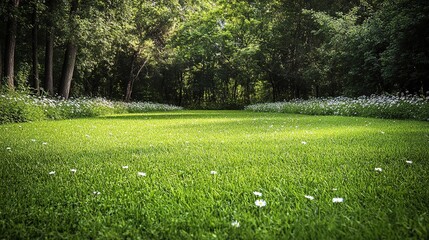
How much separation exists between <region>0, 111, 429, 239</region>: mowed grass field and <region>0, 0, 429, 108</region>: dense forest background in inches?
368

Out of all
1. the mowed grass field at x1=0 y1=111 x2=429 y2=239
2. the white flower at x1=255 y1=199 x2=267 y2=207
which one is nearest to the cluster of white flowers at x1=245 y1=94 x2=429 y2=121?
the mowed grass field at x1=0 y1=111 x2=429 y2=239

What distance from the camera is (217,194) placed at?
6.53 feet

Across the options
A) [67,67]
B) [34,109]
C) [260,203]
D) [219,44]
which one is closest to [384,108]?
[260,203]

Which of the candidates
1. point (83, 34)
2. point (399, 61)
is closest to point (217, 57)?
point (83, 34)

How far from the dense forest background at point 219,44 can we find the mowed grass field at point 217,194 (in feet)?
30.7

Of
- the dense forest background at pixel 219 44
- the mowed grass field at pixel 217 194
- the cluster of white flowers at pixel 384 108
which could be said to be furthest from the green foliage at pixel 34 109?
the cluster of white flowers at pixel 384 108

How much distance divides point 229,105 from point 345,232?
30.3 metres

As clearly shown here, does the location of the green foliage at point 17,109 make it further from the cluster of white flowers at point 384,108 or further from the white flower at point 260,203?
the cluster of white flowers at point 384,108

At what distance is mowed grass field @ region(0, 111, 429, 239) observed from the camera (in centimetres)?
148

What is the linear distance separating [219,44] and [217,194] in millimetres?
28659

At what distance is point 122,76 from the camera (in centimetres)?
3597

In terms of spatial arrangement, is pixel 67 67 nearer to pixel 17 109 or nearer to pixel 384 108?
pixel 17 109

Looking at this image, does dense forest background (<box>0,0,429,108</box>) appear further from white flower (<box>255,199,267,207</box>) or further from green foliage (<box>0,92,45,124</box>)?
white flower (<box>255,199,267,207</box>)

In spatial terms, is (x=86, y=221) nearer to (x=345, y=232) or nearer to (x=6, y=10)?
(x=345, y=232)
